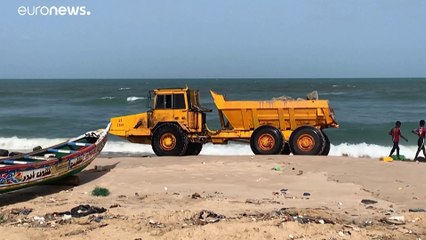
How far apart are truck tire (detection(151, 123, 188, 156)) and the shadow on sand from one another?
2786mm

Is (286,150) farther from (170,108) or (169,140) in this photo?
(170,108)

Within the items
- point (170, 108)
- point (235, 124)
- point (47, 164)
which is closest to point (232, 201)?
point (47, 164)

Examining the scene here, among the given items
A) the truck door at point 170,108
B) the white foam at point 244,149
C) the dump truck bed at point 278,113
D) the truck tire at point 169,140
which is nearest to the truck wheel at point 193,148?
the truck tire at point 169,140

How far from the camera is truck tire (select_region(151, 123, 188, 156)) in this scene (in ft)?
50.5

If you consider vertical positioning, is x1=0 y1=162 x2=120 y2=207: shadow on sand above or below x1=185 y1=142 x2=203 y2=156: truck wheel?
below

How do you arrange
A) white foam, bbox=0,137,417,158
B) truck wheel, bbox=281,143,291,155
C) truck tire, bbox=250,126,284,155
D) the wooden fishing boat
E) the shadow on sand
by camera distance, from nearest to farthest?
the wooden fishing boat
the shadow on sand
truck tire, bbox=250,126,284,155
truck wheel, bbox=281,143,291,155
white foam, bbox=0,137,417,158

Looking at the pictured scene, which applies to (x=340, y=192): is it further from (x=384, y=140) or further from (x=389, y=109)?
(x=389, y=109)

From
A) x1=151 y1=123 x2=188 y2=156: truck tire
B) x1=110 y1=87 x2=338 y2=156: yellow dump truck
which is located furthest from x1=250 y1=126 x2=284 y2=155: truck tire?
x1=151 y1=123 x2=188 y2=156: truck tire

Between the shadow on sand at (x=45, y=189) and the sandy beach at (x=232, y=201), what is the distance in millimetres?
19

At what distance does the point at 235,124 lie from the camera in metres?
15.3

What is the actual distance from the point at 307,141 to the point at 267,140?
1096 mm

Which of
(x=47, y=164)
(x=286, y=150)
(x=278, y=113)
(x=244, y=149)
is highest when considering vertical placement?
(x=278, y=113)

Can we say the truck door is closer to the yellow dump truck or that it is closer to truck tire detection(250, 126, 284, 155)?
the yellow dump truck

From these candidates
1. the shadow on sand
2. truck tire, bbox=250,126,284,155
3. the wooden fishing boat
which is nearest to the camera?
the wooden fishing boat
